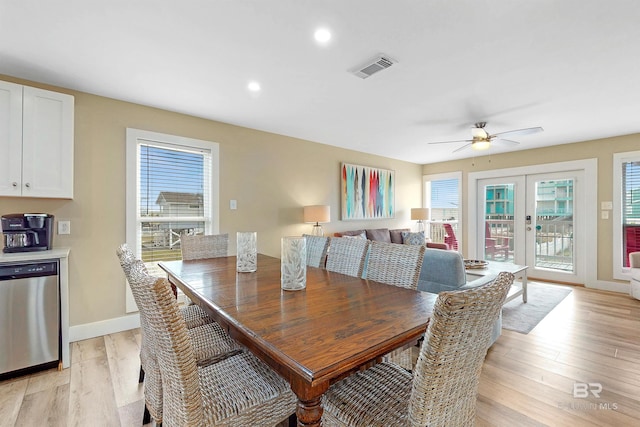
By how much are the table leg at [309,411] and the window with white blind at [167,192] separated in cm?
287

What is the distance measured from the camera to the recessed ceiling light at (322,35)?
1.85 metres

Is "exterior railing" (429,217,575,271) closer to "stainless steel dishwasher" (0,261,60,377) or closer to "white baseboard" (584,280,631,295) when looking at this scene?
"white baseboard" (584,280,631,295)

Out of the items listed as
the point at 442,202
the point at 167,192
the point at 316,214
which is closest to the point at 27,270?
the point at 167,192

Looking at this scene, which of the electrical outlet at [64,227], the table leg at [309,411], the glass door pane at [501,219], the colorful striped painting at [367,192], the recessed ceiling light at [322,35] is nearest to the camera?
the table leg at [309,411]

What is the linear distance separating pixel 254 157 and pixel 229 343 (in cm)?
283

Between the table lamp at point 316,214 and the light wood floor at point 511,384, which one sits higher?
the table lamp at point 316,214

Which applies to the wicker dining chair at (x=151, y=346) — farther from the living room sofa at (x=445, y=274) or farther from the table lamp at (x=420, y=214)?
the table lamp at (x=420, y=214)

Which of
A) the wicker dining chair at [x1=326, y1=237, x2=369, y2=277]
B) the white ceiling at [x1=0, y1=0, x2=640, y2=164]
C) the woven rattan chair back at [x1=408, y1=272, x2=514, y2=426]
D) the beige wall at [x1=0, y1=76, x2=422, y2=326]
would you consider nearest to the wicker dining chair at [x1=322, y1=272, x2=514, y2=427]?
the woven rattan chair back at [x1=408, y1=272, x2=514, y2=426]

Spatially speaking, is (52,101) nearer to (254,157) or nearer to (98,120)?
(98,120)

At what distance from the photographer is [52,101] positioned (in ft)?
7.94

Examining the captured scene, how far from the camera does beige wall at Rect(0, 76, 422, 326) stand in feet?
8.96

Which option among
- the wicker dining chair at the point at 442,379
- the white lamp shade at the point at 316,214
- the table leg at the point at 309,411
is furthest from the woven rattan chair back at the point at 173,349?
the white lamp shade at the point at 316,214

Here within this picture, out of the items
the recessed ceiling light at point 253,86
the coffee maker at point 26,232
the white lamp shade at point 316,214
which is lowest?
the coffee maker at point 26,232

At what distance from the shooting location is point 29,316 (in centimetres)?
215
